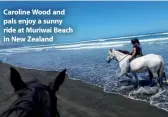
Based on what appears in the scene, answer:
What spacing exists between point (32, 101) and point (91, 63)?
991cm

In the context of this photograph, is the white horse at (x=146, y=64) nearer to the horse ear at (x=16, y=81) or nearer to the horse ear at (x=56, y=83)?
the horse ear at (x=56, y=83)

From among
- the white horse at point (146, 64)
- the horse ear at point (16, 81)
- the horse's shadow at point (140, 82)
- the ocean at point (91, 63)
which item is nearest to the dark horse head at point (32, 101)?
the horse ear at point (16, 81)

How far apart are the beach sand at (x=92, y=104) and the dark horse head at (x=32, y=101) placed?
4.05 m

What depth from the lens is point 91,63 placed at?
11.2m

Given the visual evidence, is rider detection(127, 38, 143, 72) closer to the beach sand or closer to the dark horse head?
the beach sand

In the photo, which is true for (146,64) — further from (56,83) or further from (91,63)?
(56,83)

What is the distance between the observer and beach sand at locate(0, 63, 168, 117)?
20.1 feet

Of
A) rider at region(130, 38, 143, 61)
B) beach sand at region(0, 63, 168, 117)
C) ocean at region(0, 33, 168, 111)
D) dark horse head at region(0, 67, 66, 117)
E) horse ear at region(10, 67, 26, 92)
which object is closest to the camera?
dark horse head at region(0, 67, 66, 117)

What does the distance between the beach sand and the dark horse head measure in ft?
13.3

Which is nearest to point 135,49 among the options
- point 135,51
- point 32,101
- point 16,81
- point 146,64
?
point 135,51

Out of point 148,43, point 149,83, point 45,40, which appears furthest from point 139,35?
point 149,83

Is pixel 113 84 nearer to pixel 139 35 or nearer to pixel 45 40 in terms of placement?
pixel 45 40

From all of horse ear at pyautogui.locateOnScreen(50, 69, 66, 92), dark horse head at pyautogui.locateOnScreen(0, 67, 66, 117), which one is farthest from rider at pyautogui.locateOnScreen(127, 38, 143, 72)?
dark horse head at pyautogui.locateOnScreen(0, 67, 66, 117)

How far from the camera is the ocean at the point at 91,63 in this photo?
24.7 feet
